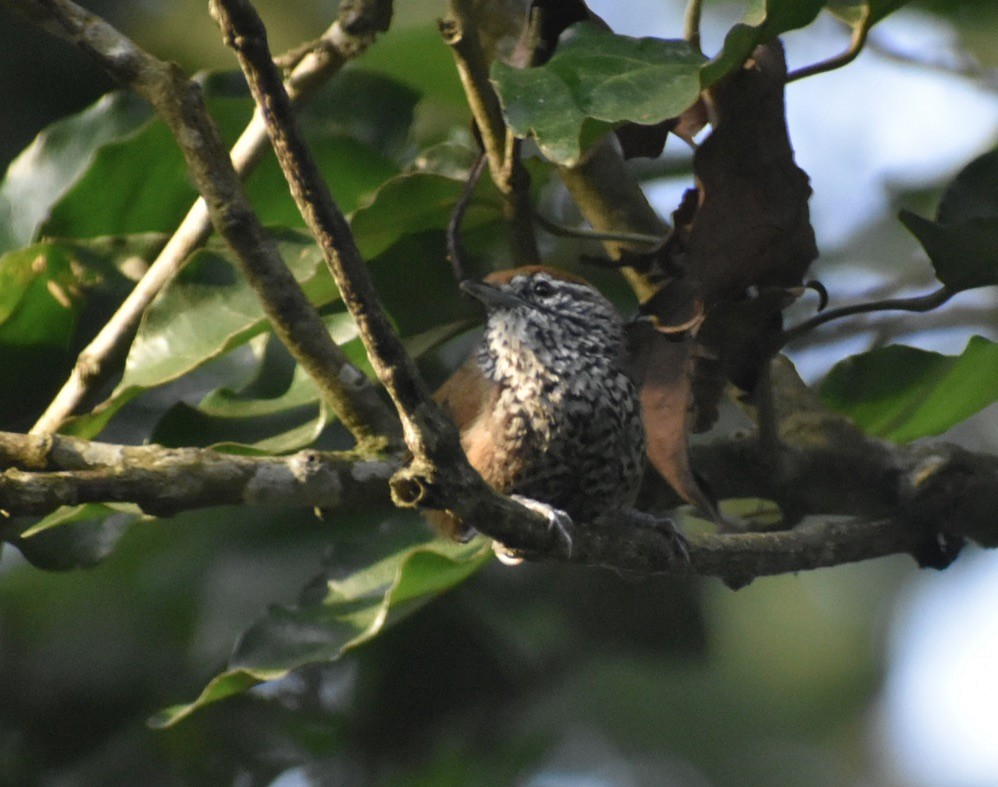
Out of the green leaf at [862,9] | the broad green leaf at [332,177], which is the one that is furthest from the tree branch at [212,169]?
the green leaf at [862,9]

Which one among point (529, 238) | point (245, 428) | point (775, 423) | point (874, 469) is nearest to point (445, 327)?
point (529, 238)

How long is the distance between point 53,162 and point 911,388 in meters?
2.39

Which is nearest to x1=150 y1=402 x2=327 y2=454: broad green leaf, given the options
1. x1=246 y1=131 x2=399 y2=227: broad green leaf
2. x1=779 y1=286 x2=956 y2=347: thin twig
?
x1=246 y1=131 x2=399 y2=227: broad green leaf

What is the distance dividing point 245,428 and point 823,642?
139 inches

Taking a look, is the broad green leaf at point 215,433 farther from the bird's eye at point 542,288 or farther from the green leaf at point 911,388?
the green leaf at point 911,388

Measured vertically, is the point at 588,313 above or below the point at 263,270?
below

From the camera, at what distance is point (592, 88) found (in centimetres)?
260

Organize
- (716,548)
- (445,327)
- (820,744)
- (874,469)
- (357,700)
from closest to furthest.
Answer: (716,548), (874,469), (445,327), (357,700), (820,744)

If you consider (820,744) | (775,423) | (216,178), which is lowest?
(820,744)

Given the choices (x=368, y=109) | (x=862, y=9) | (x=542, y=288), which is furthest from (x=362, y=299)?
(x=368, y=109)

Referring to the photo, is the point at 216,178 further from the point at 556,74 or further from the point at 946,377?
the point at 946,377

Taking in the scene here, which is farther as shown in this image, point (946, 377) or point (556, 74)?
point (946, 377)

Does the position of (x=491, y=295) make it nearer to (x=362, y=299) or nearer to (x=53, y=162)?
(x=53, y=162)

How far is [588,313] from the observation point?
366 centimetres
